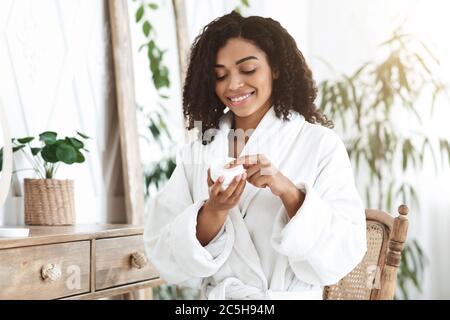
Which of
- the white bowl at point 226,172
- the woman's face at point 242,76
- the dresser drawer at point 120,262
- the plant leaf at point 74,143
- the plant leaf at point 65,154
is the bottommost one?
the dresser drawer at point 120,262

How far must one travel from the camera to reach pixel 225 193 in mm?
1026

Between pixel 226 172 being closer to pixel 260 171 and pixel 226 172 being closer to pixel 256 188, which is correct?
pixel 260 171

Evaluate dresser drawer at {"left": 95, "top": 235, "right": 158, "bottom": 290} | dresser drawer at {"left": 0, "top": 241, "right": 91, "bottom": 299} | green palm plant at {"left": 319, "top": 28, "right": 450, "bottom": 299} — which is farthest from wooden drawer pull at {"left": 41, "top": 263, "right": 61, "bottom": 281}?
green palm plant at {"left": 319, "top": 28, "right": 450, "bottom": 299}

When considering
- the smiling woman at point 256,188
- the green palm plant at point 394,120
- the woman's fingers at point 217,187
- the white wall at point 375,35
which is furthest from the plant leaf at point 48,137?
the green palm plant at point 394,120

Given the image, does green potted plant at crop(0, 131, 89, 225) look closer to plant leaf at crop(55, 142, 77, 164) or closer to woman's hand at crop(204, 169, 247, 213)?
plant leaf at crop(55, 142, 77, 164)

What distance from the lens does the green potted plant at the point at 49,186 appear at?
1592 millimetres

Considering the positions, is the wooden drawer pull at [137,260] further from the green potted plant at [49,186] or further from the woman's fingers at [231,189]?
the woman's fingers at [231,189]

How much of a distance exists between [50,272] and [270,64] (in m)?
0.64

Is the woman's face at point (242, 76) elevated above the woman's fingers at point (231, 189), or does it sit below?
above

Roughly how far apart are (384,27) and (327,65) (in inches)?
12.3

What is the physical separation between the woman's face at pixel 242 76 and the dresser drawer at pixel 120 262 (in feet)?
1.87

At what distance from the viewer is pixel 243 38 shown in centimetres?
117

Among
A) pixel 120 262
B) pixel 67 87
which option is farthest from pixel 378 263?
pixel 67 87

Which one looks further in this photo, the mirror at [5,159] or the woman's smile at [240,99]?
the mirror at [5,159]
